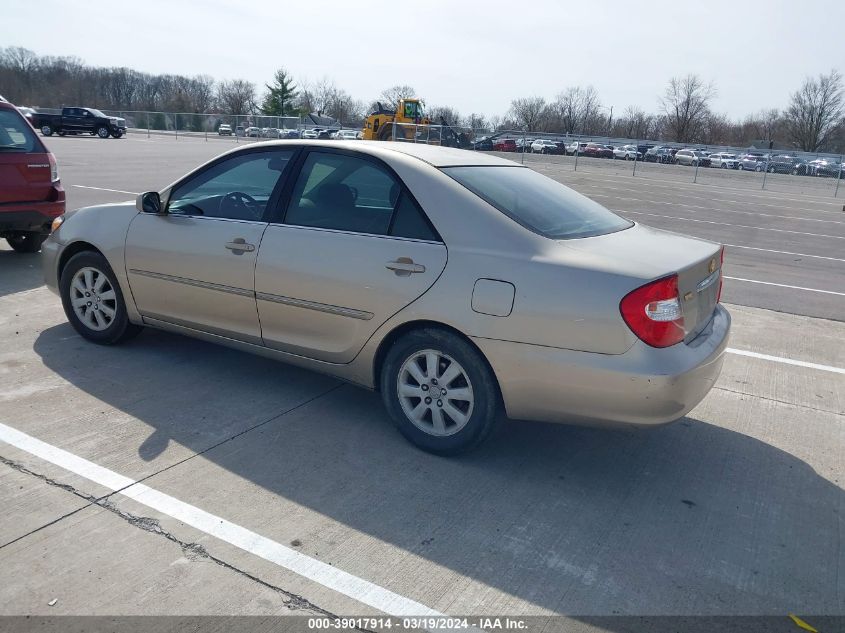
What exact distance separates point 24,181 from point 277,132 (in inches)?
1676

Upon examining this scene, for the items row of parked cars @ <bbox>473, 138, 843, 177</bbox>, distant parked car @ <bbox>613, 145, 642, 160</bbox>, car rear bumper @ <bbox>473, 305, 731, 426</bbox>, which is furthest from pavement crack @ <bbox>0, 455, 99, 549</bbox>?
distant parked car @ <bbox>613, 145, 642, 160</bbox>

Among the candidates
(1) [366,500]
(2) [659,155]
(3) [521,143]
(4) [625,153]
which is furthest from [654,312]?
(4) [625,153]

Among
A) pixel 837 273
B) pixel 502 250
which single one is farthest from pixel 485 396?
pixel 837 273

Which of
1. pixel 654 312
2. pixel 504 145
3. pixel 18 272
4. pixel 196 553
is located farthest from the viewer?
pixel 504 145

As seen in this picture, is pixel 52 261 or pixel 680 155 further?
pixel 680 155

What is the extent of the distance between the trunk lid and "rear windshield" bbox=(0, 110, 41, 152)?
6.67 metres

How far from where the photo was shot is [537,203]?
13.8 ft

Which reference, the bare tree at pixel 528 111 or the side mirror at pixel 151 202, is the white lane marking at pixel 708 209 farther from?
the bare tree at pixel 528 111

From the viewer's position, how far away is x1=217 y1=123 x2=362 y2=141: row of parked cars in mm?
41938

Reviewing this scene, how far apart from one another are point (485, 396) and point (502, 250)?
752 millimetres

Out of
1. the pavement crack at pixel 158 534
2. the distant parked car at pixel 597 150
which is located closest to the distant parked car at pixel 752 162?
the distant parked car at pixel 597 150

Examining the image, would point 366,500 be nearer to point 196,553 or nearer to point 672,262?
point 196,553

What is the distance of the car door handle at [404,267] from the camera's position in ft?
12.6

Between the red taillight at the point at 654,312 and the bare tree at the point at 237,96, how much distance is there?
94015 millimetres
